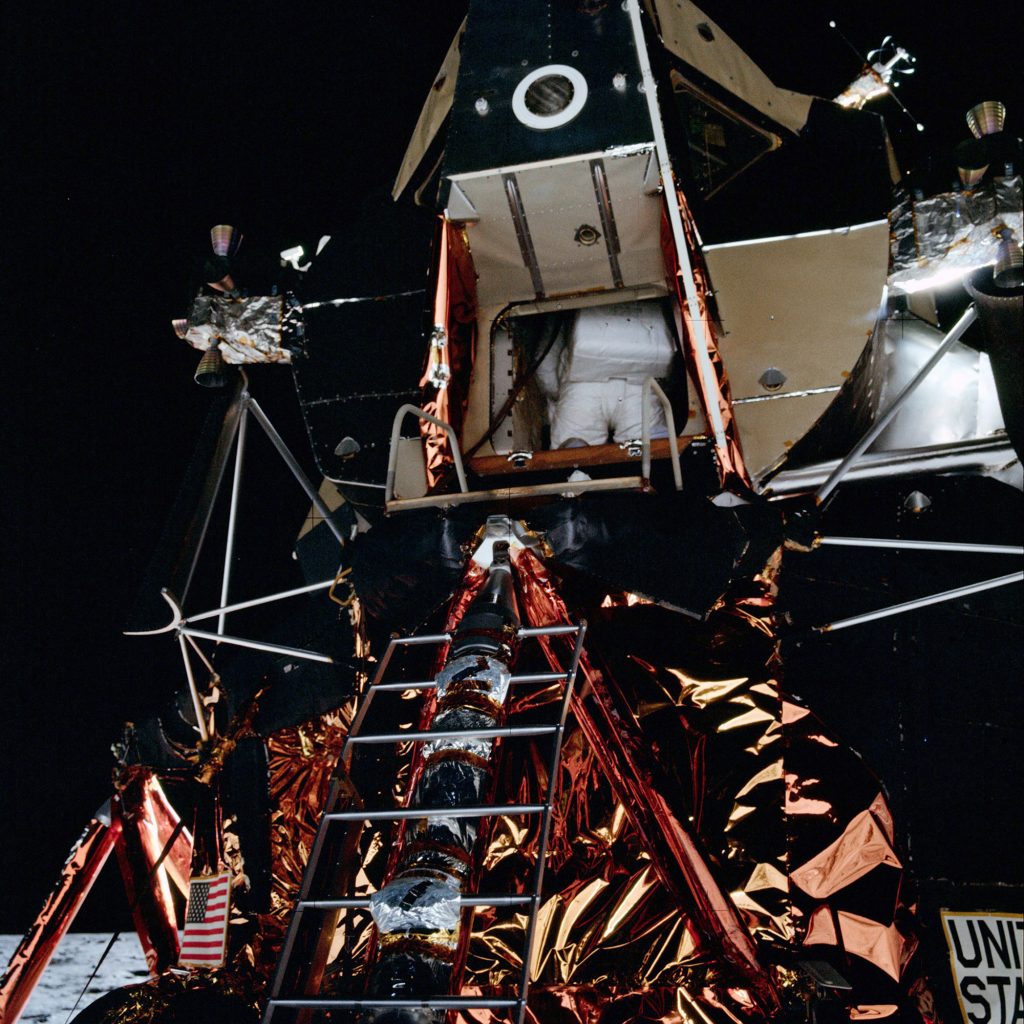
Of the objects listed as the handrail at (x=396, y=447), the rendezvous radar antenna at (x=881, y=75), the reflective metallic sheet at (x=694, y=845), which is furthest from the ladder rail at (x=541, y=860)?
the rendezvous radar antenna at (x=881, y=75)

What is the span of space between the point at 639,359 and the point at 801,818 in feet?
7.16

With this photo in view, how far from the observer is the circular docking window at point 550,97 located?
142 inches

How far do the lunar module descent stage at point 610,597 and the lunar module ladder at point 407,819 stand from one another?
0.05ft

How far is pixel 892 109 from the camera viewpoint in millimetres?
5777

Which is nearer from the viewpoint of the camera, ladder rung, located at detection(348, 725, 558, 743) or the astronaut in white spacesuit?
ladder rung, located at detection(348, 725, 558, 743)

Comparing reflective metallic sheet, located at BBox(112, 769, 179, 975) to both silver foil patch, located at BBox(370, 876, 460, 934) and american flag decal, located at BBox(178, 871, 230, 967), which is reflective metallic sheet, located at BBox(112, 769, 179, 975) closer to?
american flag decal, located at BBox(178, 871, 230, 967)

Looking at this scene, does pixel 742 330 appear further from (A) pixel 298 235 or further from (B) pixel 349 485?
(A) pixel 298 235

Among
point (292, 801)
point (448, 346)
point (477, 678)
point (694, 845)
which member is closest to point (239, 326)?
point (448, 346)

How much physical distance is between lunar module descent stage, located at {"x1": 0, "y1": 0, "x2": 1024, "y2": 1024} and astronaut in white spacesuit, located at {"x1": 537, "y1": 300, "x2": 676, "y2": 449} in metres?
0.02

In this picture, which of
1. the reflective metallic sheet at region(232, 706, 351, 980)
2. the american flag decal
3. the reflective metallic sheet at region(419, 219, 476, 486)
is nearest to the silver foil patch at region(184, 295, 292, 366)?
the reflective metallic sheet at region(419, 219, 476, 486)

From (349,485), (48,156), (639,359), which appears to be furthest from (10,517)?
(639,359)

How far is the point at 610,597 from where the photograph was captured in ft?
9.65

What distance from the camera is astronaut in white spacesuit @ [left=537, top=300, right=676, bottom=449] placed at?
4141 millimetres

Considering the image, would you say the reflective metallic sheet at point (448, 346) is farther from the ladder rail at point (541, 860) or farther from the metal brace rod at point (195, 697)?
the ladder rail at point (541, 860)
